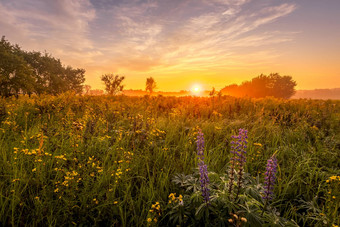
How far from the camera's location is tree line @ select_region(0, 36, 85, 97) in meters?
28.8

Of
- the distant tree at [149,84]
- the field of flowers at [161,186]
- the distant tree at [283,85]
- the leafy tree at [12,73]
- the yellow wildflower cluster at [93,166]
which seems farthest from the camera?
the distant tree at [149,84]

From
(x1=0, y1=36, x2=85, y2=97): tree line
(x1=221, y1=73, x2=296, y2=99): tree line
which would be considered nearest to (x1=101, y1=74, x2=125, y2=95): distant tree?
(x1=0, y1=36, x2=85, y2=97): tree line

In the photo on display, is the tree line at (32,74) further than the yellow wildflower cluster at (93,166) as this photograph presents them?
Yes

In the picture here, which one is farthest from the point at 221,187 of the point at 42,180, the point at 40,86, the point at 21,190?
the point at 40,86

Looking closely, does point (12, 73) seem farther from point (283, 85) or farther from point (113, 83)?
point (283, 85)

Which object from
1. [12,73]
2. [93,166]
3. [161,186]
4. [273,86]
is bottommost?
[161,186]

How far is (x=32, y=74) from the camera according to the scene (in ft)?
110

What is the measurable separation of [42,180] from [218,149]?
10.3 ft

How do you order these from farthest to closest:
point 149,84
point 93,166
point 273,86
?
point 149,84, point 273,86, point 93,166

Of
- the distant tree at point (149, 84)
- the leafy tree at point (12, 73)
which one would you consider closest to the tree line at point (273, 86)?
the distant tree at point (149, 84)

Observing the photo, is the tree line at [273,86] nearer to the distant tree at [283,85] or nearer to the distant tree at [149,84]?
the distant tree at [283,85]

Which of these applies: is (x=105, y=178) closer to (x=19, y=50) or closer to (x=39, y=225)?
(x=39, y=225)

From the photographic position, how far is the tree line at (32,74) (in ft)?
94.4

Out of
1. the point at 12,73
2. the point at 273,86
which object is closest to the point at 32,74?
the point at 12,73
